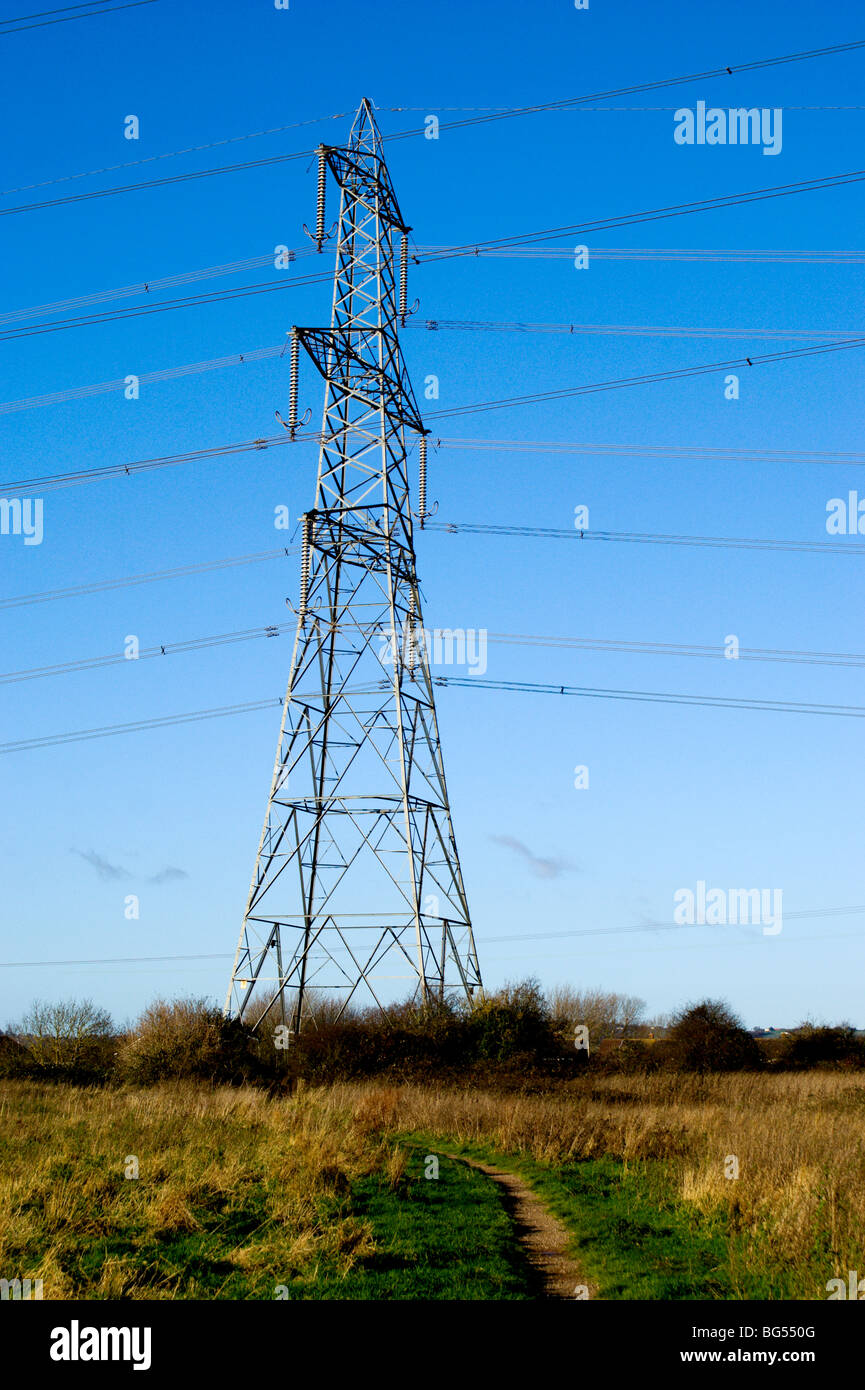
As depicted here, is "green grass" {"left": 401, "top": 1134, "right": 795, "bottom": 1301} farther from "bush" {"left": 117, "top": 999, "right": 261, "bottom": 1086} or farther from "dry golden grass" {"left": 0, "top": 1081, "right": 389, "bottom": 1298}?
"bush" {"left": 117, "top": 999, "right": 261, "bottom": 1086}

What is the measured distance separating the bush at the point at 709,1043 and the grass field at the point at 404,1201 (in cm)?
1839

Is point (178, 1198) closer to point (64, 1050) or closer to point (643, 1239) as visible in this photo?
point (643, 1239)

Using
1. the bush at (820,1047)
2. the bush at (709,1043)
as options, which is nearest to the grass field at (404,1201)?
the bush at (709,1043)

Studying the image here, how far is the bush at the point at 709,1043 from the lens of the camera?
1719 inches

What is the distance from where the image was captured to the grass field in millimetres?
11109

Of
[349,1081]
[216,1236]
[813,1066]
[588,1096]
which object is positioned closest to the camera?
[216,1236]

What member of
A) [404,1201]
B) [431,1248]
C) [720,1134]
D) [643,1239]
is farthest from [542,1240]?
[720,1134]

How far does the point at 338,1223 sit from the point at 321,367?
2789 centimetres

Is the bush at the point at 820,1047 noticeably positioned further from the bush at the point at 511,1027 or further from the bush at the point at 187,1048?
the bush at the point at 187,1048

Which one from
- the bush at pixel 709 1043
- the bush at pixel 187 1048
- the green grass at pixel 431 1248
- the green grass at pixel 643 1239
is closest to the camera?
the green grass at pixel 431 1248

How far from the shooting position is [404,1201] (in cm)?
1562
